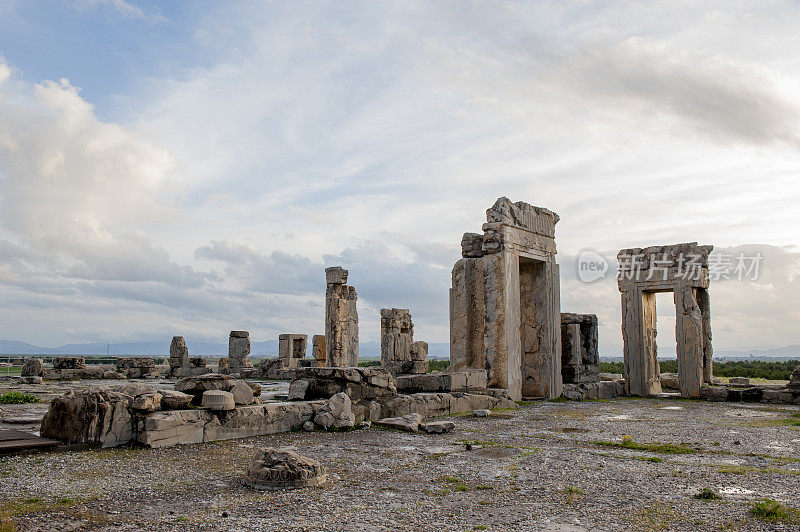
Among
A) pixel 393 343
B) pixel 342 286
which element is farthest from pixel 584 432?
pixel 342 286

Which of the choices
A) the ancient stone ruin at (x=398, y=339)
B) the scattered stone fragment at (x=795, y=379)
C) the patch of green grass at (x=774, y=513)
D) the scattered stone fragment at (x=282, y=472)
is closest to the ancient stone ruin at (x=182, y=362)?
the ancient stone ruin at (x=398, y=339)

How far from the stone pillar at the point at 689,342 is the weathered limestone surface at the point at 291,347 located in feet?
58.8

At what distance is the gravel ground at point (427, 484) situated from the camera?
13.7ft

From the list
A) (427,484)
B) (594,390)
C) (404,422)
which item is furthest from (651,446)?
(594,390)

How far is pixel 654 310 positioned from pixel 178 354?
21512 mm

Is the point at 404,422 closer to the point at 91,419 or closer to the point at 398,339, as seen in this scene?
the point at 91,419

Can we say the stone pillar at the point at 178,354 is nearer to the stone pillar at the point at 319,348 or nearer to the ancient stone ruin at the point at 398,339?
the stone pillar at the point at 319,348

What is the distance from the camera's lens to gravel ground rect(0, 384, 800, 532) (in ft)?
13.7

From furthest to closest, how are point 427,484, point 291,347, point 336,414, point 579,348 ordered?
point 291,347 < point 579,348 < point 336,414 < point 427,484

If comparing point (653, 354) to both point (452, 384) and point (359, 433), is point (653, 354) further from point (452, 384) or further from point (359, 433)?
point (359, 433)

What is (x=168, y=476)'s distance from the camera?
5.55m

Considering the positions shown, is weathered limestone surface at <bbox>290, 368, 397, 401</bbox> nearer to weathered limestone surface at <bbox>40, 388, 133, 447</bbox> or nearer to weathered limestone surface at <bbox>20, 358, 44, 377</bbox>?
weathered limestone surface at <bbox>40, 388, 133, 447</bbox>

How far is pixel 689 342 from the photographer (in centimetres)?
1716

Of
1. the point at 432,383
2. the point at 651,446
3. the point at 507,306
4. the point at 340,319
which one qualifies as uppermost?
the point at 507,306
